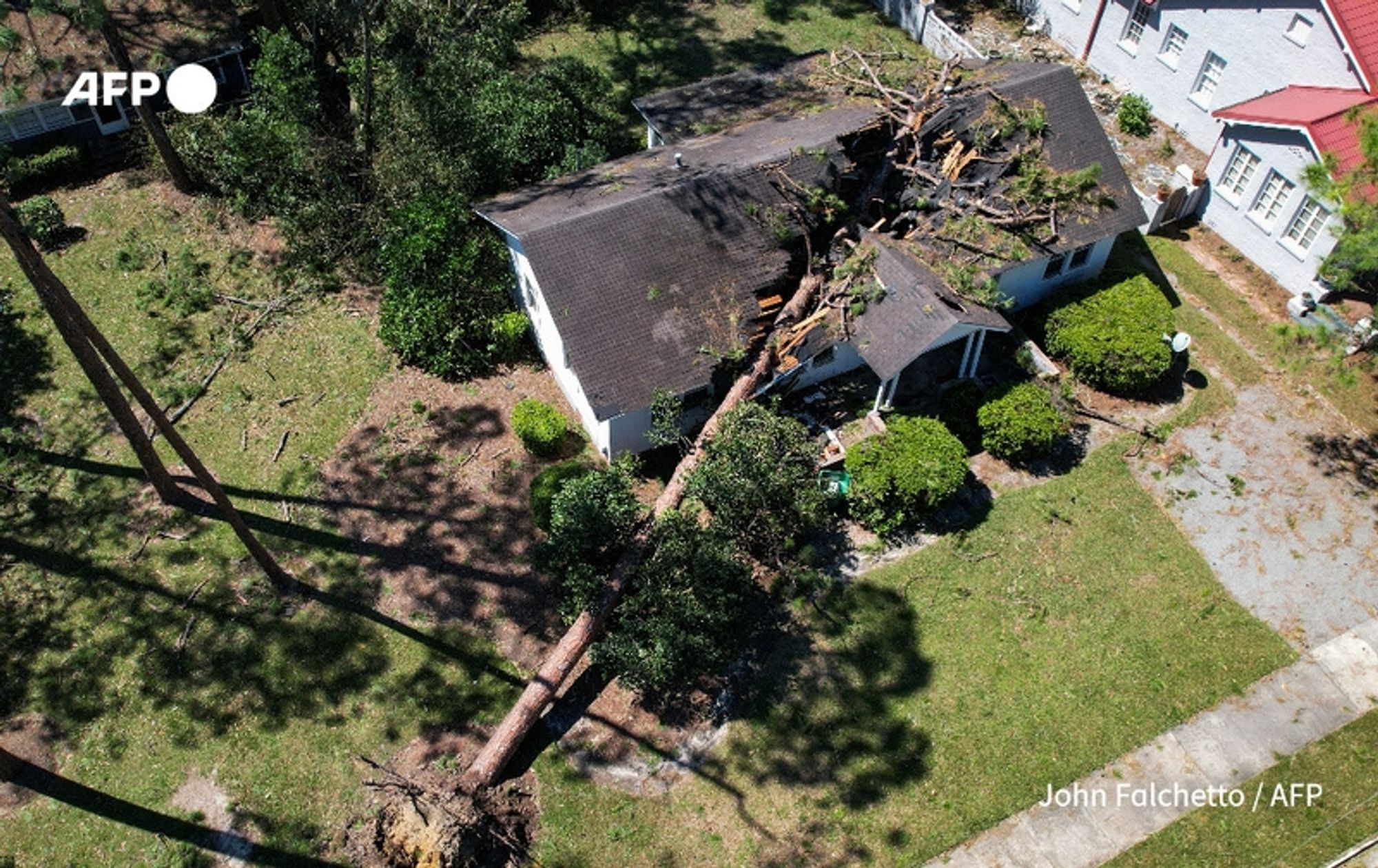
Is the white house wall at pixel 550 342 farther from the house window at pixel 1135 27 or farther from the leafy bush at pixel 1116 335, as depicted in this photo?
the house window at pixel 1135 27

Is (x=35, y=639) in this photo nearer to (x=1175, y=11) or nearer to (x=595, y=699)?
(x=595, y=699)

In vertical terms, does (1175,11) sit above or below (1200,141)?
above

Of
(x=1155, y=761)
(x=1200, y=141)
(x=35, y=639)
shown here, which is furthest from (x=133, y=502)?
(x=1200, y=141)

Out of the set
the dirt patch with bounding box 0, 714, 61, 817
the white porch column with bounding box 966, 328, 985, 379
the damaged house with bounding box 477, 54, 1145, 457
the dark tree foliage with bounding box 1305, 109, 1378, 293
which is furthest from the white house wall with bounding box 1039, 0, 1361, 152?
the dirt patch with bounding box 0, 714, 61, 817

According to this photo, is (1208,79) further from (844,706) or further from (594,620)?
(594,620)

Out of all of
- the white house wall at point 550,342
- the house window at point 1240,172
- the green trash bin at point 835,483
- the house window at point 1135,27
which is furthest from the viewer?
the house window at point 1135,27

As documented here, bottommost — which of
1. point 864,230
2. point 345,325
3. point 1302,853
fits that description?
point 1302,853

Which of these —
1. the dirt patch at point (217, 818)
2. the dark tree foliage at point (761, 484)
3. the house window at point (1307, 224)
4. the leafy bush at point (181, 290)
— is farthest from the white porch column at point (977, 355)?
the leafy bush at point (181, 290)
